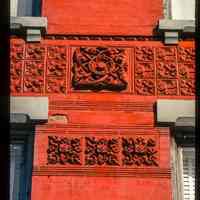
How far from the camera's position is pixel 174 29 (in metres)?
8.83

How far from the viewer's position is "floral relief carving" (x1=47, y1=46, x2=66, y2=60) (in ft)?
28.8

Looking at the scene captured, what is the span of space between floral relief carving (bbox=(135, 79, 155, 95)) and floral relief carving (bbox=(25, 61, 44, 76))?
116 cm

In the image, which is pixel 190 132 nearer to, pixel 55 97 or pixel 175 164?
pixel 175 164

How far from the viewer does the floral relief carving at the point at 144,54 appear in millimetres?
8797

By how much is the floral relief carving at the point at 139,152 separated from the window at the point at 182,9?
1.83 metres

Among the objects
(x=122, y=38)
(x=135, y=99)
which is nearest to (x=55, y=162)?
(x=135, y=99)

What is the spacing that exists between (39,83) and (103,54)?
33.6 inches

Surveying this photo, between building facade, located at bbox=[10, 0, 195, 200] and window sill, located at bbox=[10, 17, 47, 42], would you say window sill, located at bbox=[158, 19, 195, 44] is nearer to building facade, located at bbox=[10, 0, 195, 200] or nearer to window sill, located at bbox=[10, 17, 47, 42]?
building facade, located at bbox=[10, 0, 195, 200]

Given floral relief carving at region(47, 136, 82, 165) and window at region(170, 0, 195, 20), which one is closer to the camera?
floral relief carving at region(47, 136, 82, 165)

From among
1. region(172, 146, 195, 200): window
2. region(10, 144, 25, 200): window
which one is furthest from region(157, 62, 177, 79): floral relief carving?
region(10, 144, 25, 200): window

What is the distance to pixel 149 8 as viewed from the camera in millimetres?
9039

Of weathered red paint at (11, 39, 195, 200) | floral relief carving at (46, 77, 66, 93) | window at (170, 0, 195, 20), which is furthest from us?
window at (170, 0, 195, 20)

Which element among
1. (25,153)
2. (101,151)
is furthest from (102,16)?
(25,153)

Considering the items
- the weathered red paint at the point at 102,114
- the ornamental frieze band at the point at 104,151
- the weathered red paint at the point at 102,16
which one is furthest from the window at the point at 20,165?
the weathered red paint at the point at 102,16
